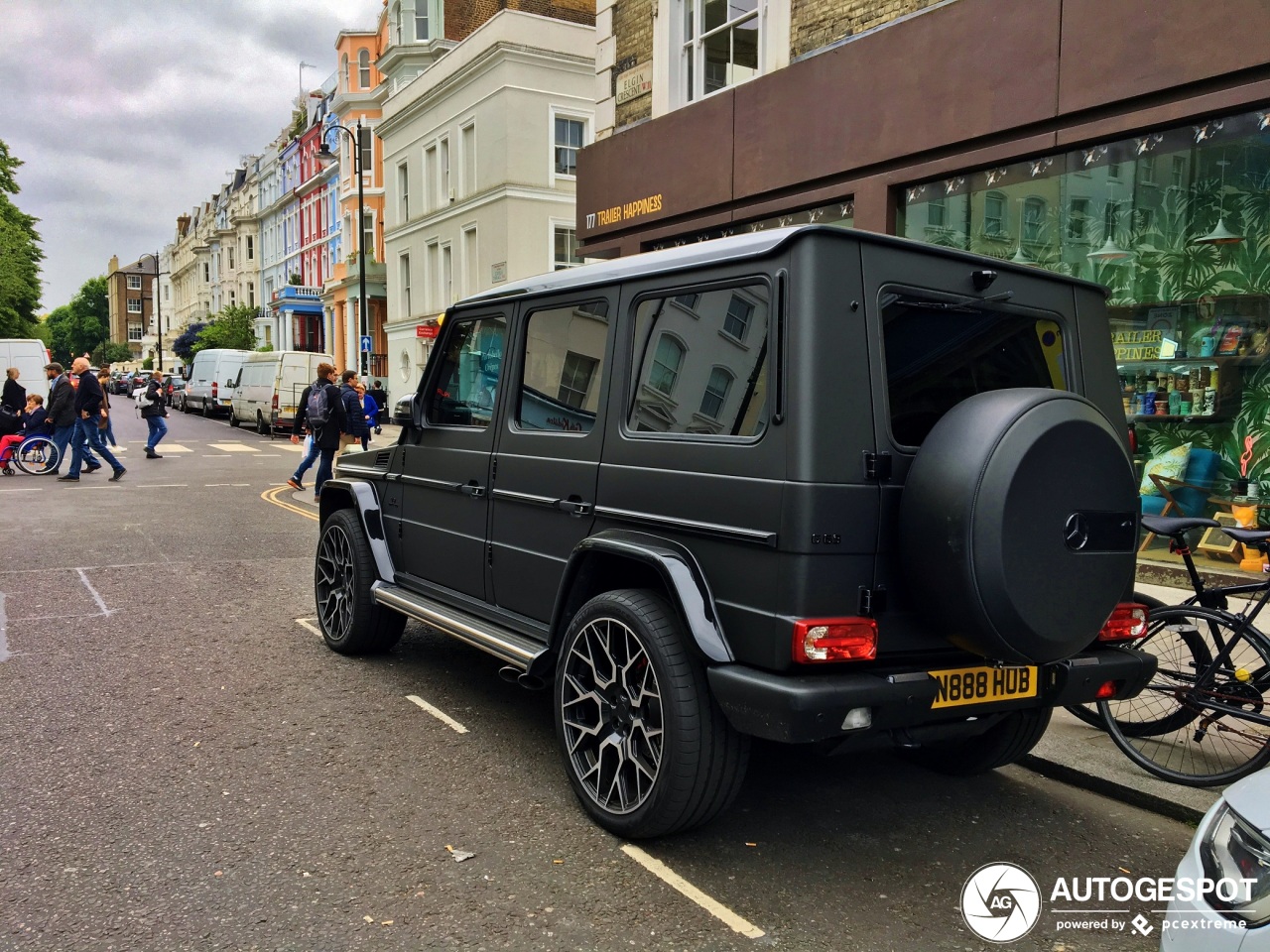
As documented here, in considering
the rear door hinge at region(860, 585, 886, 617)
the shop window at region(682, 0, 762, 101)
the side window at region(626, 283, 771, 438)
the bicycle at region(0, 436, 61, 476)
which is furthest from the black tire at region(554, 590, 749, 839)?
the bicycle at region(0, 436, 61, 476)

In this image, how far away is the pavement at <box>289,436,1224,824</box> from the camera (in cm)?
411

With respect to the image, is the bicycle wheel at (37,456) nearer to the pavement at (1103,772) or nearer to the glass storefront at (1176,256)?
the glass storefront at (1176,256)

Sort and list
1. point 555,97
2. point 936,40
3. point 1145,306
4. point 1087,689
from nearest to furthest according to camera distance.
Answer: point 1087,689 → point 1145,306 → point 936,40 → point 555,97

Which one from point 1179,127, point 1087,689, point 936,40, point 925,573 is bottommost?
point 1087,689

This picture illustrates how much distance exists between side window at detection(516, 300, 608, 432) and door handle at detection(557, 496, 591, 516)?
0.98ft

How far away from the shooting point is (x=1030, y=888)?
3.40m

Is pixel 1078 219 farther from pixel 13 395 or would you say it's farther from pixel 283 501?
pixel 13 395

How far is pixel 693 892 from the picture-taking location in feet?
10.7

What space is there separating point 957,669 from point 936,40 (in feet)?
25.0

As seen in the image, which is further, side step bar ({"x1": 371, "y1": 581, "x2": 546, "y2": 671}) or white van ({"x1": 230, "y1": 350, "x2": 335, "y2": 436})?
white van ({"x1": 230, "y1": 350, "x2": 335, "y2": 436})

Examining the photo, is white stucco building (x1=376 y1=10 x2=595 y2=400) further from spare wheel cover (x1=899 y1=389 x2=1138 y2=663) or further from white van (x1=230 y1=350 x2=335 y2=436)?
spare wheel cover (x1=899 y1=389 x2=1138 y2=663)

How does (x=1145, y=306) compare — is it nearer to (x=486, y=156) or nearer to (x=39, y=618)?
(x=39, y=618)

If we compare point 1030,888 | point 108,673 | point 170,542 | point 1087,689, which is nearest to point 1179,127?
point 1087,689

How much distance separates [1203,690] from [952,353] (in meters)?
2.04
